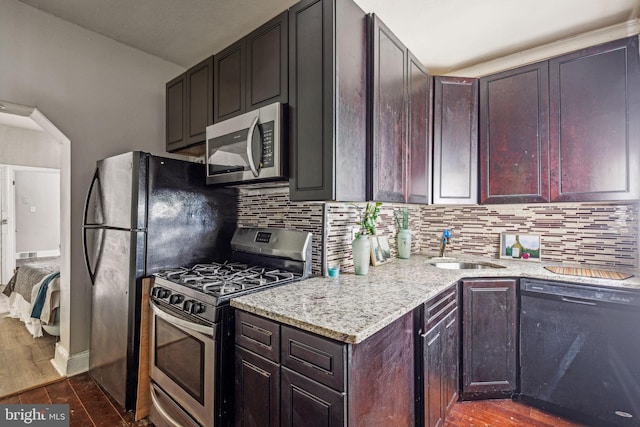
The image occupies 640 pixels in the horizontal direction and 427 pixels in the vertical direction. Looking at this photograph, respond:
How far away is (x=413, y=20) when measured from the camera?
82.7 inches

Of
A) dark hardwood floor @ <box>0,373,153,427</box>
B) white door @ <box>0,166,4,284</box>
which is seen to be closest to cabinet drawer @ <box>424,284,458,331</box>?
dark hardwood floor @ <box>0,373,153,427</box>

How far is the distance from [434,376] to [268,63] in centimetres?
200

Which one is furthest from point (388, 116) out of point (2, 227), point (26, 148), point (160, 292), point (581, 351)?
point (2, 227)

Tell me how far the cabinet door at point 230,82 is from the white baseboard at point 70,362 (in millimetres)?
2140

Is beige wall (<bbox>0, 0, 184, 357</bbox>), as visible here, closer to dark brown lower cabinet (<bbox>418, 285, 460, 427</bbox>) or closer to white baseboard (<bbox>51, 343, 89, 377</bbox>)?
white baseboard (<bbox>51, 343, 89, 377</bbox>)

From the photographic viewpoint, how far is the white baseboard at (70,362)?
7.56 ft

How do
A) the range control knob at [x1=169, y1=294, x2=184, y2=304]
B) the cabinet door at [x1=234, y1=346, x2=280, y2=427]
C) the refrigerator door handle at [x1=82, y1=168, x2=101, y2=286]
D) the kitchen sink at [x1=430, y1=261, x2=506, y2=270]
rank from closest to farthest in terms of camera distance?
the cabinet door at [x1=234, y1=346, x2=280, y2=427] → the range control knob at [x1=169, y1=294, x2=184, y2=304] → the refrigerator door handle at [x1=82, y1=168, x2=101, y2=286] → the kitchen sink at [x1=430, y1=261, x2=506, y2=270]

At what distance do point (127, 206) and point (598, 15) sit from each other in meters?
3.38

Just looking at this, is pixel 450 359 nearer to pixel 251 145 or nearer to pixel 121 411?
pixel 251 145

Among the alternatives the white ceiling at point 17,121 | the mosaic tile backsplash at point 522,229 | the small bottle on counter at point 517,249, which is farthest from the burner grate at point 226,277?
the white ceiling at point 17,121

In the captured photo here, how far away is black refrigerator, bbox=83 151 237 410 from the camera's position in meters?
1.85

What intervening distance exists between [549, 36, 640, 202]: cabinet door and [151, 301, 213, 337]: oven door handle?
95.2 inches

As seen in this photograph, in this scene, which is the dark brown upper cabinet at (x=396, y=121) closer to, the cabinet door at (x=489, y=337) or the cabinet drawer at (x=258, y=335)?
the cabinet door at (x=489, y=337)

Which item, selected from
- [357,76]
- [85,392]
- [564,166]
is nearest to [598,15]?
[564,166]
